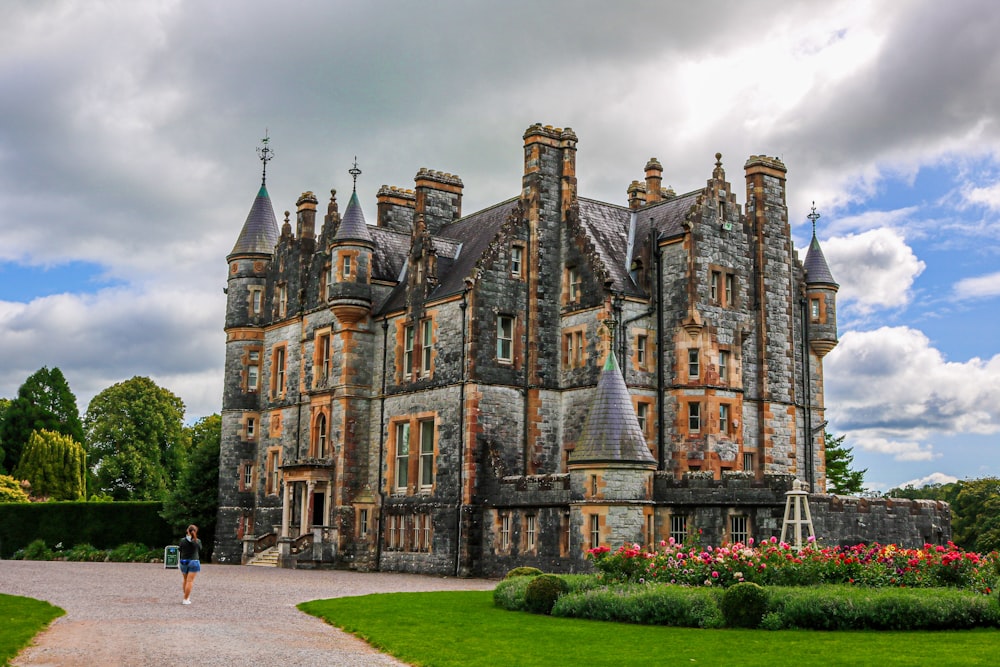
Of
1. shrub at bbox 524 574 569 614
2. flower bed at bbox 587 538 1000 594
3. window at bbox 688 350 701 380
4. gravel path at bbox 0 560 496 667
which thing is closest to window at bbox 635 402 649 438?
window at bbox 688 350 701 380

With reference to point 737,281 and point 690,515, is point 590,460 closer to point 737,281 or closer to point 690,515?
point 690,515

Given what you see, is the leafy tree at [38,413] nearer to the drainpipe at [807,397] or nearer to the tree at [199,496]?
the tree at [199,496]

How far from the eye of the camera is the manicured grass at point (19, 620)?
1761 centimetres

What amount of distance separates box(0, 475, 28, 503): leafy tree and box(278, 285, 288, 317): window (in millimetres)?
26213

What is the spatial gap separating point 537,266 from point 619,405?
10.1 m

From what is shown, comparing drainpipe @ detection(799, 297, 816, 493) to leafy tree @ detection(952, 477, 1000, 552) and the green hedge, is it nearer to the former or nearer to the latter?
leafy tree @ detection(952, 477, 1000, 552)

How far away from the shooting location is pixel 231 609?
2475cm

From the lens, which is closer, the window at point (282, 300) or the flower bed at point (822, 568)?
the flower bed at point (822, 568)

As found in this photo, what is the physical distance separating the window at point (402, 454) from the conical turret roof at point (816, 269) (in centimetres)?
1722

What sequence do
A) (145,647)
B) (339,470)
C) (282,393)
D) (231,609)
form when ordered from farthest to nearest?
(282,393) → (339,470) → (231,609) → (145,647)

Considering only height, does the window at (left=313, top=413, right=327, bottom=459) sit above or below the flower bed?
above

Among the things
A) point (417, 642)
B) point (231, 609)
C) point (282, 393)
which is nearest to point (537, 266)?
point (282, 393)

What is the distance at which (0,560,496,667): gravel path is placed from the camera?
56.4 feet

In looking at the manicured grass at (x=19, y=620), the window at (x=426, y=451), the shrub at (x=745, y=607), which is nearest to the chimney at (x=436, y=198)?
the window at (x=426, y=451)
